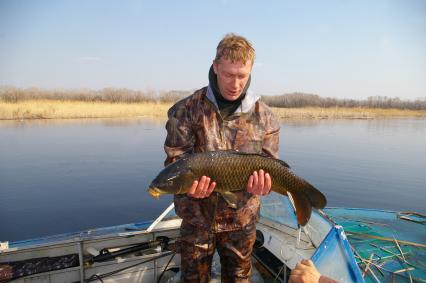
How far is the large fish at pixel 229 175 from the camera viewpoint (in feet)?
9.29

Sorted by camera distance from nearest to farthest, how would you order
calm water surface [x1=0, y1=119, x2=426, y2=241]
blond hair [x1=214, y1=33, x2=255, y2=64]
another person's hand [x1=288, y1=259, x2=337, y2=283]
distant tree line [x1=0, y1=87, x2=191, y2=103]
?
another person's hand [x1=288, y1=259, x2=337, y2=283]
blond hair [x1=214, y1=33, x2=255, y2=64]
calm water surface [x1=0, y1=119, x2=426, y2=241]
distant tree line [x1=0, y1=87, x2=191, y2=103]

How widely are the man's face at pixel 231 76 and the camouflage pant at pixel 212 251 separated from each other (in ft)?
4.12

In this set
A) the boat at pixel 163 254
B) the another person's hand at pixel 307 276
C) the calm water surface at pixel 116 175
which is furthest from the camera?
the calm water surface at pixel 116 175

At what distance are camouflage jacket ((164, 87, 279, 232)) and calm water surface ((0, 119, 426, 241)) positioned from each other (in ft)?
22.1

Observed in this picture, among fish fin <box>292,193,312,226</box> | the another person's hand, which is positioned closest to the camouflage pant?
fish fin <box>292,193,312,226</box>

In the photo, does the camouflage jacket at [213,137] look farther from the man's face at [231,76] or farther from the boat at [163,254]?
the boat at [163,254]

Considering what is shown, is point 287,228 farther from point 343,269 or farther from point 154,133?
point 154,133

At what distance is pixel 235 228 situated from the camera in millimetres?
2963

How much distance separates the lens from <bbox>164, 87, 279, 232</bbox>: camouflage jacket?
290cm

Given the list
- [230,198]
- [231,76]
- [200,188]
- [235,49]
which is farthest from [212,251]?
[235,49]

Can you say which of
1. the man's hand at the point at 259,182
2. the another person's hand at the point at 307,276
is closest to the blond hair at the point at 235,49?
the man's hand at the point at 259,182

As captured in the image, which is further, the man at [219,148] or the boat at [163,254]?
the boat at [163,254]

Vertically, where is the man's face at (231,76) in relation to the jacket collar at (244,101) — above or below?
above

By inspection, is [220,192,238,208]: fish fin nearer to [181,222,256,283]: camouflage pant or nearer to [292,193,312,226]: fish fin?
[181,222,256,283]: camouflage pant
